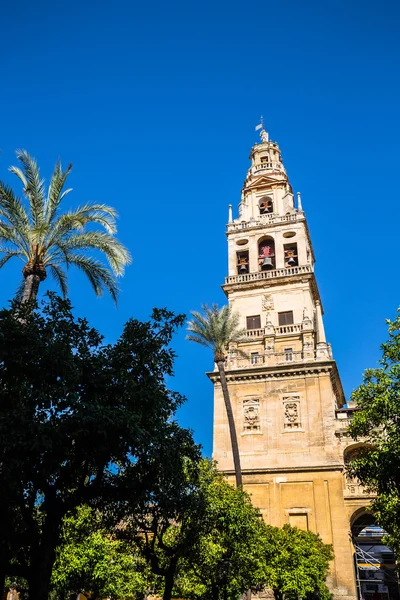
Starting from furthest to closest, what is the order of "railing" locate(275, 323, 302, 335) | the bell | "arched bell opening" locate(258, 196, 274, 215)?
"arched bell opening" locate(258, 196, 274, 215), the bell, "railing" locate(275, 323, 302, 335)

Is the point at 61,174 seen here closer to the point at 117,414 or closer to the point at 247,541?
the point at 117,414

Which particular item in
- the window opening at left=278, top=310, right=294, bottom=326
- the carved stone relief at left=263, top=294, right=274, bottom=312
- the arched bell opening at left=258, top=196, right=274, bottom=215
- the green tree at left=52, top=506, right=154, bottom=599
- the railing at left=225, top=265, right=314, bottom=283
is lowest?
the green tree at left=52, top=506, right=154, bottom=599

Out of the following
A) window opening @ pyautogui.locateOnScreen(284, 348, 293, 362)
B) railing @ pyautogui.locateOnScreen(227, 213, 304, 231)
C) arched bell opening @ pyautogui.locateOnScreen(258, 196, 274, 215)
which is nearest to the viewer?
window opening @ pyautogui.locateOnScreen(284, 348, 293, 362)

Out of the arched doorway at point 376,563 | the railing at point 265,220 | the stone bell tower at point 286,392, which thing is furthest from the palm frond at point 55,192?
the arched doorway at point 376,563

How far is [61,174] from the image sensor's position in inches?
712

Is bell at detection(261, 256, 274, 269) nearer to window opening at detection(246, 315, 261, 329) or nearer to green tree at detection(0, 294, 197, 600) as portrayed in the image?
window opening at detection(246, 315, 261, 329)

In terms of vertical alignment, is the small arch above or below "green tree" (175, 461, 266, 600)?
above

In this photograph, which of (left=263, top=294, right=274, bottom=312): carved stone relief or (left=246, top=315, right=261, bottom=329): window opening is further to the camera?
(left=246, top=315, right=261, bottom=329): window opening

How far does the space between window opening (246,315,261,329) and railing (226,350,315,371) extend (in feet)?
8.82

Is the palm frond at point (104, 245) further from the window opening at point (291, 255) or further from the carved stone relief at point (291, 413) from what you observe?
the window opening at point (291, 255)

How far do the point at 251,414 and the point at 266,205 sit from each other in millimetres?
18336

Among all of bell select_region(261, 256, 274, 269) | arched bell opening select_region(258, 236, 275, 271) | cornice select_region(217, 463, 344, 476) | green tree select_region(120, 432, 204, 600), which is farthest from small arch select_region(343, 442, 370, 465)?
green tree select_region(120, 432, 204, 600)

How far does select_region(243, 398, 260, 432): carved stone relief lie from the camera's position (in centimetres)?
3375

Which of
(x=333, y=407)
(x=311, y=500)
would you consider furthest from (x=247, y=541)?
(x=333, y=407)
